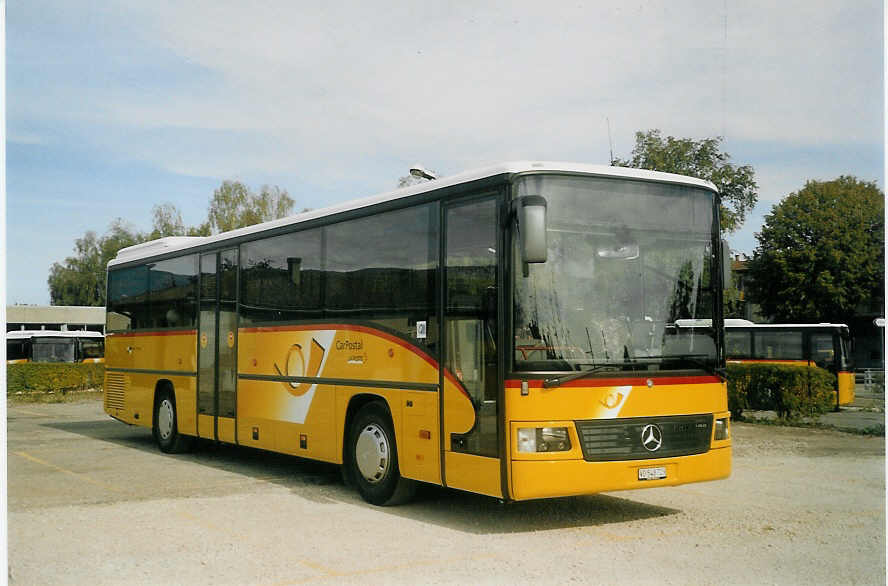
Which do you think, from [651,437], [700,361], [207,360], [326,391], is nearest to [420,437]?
[326,391]

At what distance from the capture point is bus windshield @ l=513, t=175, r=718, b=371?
28.4ft

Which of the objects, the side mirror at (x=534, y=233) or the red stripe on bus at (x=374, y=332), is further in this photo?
the red stripe on bus at (x=374, y=332)

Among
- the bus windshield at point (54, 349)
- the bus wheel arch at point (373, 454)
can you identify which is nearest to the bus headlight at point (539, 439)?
the bus wheel arch at point (373, 454)

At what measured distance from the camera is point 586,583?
22.8 feet

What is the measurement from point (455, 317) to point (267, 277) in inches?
173

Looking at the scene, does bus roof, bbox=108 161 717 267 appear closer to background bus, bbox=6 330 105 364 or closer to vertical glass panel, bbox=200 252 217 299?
vertical glass panel, bbox=200 252 217 299

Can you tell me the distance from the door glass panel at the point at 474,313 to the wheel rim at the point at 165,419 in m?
7.90

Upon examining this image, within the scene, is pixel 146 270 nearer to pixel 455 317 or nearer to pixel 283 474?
pixel 283 474

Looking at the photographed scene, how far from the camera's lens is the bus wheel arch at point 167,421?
51.5 feet

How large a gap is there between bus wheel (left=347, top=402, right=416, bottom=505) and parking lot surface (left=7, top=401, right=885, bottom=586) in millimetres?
178

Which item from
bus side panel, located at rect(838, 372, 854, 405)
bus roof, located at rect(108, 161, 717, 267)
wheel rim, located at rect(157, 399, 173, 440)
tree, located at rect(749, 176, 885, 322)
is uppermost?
tree, located at rect(749, 176, 885, 322)

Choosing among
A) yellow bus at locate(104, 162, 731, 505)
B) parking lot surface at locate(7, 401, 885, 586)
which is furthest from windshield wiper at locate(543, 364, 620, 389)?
parking lot surface at locate(7, 401, 885, 586)

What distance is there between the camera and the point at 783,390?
21.2 m

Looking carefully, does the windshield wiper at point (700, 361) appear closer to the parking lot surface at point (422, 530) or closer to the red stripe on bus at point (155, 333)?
the parking lot surface at point (422, 530)
